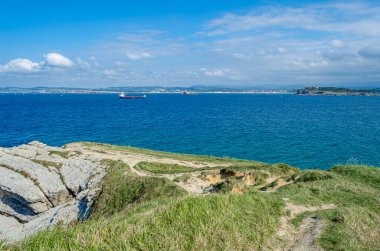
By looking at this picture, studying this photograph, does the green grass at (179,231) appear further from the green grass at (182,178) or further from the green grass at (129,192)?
the green grass at (182,178)

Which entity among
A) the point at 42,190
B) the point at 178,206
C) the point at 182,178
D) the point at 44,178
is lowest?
the point at 42,190

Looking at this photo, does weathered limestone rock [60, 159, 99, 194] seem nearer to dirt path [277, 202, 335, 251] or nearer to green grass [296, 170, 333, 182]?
green grass [296, 170, 333, 182]

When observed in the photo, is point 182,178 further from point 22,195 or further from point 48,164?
point 48,164

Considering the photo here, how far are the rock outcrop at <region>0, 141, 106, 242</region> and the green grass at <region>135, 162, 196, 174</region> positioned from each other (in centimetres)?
548

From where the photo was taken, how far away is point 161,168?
1534 inches

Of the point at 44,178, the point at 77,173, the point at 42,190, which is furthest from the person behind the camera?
the point at 77,173

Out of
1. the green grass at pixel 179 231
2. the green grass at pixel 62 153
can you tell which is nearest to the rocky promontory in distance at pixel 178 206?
the green grass at pixel 179 231

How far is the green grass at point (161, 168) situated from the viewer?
1454 inches

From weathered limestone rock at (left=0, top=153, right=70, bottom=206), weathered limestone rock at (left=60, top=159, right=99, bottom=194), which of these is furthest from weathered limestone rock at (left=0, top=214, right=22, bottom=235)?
weathered limestone rock at (left=60, top=159, right=99, bottom=194)

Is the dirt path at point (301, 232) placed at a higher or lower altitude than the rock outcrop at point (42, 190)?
higher

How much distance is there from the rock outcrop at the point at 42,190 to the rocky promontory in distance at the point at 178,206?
0.11 m

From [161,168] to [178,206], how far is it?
25511 mm

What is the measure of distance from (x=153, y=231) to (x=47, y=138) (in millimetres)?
77821

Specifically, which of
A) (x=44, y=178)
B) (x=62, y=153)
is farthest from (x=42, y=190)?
(x=62, y=153)
